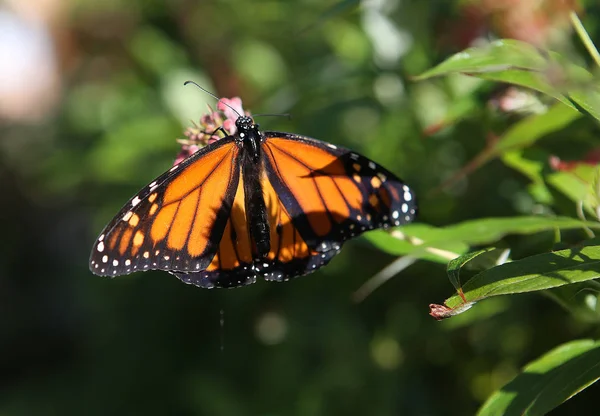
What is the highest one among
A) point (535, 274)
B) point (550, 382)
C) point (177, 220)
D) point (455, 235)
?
point (177, 220)

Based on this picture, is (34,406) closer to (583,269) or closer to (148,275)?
(148,275)

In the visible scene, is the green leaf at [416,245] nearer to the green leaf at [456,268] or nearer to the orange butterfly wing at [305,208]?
the orange butterfly wing at [305,208]

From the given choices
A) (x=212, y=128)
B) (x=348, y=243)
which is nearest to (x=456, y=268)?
(x=212, y=128)

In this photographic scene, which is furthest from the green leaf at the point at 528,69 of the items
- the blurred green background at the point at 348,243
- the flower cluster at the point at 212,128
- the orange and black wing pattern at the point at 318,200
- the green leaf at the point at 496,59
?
the flower cluster at the point at 212,128

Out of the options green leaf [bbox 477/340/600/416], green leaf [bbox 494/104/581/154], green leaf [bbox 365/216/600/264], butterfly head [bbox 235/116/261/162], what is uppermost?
butterfly head [bbox 235/116/261/162]

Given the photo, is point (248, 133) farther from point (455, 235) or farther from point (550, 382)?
point (550, 382)

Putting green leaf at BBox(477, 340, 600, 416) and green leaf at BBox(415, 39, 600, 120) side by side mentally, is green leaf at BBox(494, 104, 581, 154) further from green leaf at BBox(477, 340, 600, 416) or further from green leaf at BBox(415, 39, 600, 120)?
green leaf at BBox(477, 340, 600, 416)

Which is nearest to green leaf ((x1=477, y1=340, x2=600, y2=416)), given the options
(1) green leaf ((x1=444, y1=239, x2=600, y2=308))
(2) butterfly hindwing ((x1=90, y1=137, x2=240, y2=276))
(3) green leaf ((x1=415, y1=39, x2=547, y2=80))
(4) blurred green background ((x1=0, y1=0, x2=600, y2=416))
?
(1) green leaf ((x1=444, y1=239, x2=600, y2=308))

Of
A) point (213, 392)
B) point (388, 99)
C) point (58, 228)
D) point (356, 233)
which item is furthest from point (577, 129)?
point (58, 228)
